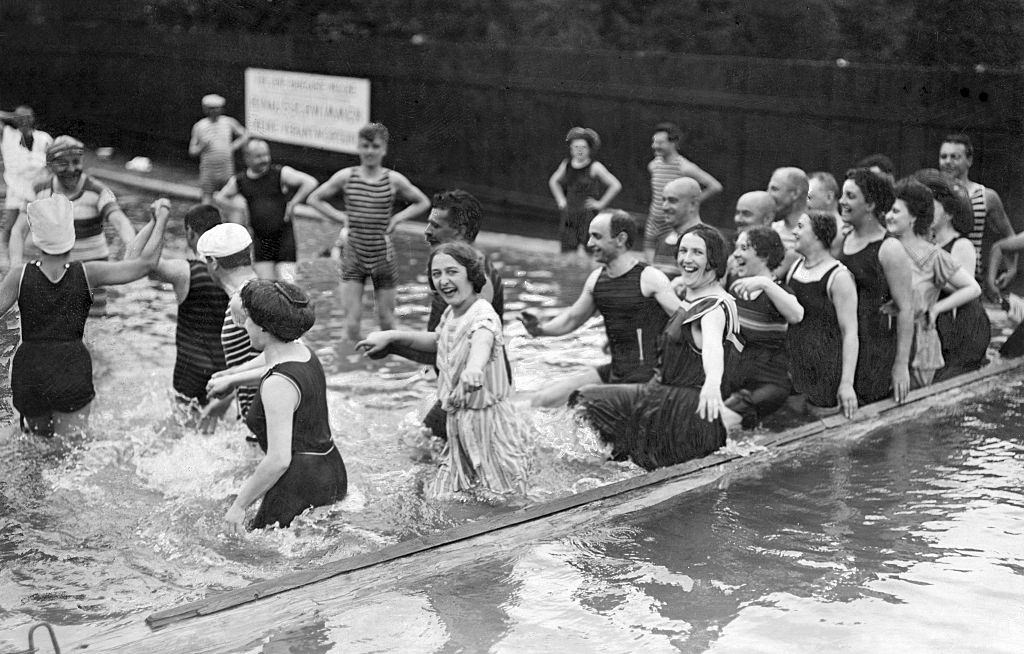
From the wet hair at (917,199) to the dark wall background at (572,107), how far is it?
5397mm

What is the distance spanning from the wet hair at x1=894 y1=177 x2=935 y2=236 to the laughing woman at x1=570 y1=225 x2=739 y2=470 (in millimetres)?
2015

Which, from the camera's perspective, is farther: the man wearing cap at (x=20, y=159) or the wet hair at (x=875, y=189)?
the man wearing cap at (x=20, y=159)

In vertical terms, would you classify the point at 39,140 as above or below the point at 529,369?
above

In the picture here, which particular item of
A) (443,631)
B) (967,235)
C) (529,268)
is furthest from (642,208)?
(443,631)

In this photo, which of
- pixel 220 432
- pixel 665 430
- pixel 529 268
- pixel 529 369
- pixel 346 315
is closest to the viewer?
pixel 665 430

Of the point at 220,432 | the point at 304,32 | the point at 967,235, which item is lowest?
the point at 220,432

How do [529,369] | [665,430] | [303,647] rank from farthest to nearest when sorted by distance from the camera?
[529,369], [665,430], [303,647]

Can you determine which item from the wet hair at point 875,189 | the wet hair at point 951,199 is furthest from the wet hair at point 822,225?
the wet hair at point 951,199

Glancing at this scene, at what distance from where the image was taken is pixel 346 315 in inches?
424

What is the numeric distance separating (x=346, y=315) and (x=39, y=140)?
5.00m

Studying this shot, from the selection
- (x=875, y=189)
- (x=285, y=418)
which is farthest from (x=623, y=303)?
(x=285, y=418)

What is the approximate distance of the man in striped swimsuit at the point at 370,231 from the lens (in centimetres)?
1054

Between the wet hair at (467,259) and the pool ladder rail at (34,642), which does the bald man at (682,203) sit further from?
the pool ladder rail at (34,642)

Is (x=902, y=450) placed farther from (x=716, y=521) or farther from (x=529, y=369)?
(x=529, y=369)
